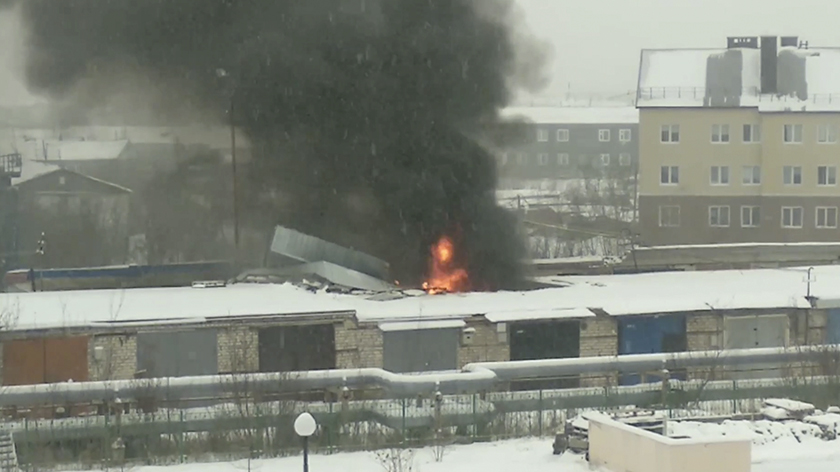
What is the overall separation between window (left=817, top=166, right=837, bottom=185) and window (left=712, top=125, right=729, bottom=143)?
109 inches

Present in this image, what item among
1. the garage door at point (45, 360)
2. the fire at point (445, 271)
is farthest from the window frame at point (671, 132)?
the garage door at point (45, 360)

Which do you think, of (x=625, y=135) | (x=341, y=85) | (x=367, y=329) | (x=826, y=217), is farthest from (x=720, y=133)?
(x=625, y=135)

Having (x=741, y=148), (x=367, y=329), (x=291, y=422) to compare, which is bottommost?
(x=291, y=422)

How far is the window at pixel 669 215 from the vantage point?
1404 inches

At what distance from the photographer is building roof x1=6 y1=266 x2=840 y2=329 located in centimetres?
1482

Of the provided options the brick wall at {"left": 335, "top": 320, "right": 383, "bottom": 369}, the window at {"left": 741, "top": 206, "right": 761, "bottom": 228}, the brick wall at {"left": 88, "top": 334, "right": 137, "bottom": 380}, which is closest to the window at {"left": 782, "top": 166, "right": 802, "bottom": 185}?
the window at {"left": 741, "top": 206, "right": 761, "bottom": 228}

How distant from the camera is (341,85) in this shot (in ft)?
74.5

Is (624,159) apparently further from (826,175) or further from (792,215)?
(826,175)

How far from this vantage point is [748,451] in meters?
9.31

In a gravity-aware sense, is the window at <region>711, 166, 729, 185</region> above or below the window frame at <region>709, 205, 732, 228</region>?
above

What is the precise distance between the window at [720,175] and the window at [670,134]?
1.43 meters

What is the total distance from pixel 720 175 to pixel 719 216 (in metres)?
1.20

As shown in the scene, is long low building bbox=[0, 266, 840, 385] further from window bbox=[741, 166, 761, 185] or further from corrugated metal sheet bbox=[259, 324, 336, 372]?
window bbox=[741, 166, 761, 185]

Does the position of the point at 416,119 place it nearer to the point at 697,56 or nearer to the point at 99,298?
the point at 99,298
